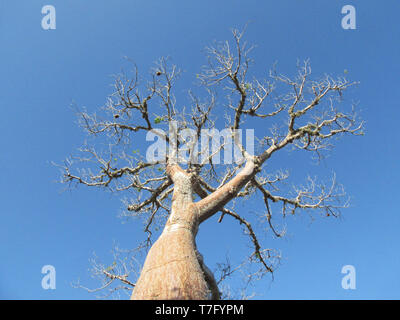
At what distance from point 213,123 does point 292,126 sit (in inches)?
70.6

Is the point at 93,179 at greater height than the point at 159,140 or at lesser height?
lesser

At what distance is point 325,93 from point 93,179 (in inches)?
225

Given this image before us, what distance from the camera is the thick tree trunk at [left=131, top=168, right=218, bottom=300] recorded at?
2.22 m

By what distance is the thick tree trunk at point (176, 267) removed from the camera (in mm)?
2225

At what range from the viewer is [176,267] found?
244 centimetres

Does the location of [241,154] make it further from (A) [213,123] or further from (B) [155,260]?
(B) [155,260]

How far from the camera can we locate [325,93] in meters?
6.21
